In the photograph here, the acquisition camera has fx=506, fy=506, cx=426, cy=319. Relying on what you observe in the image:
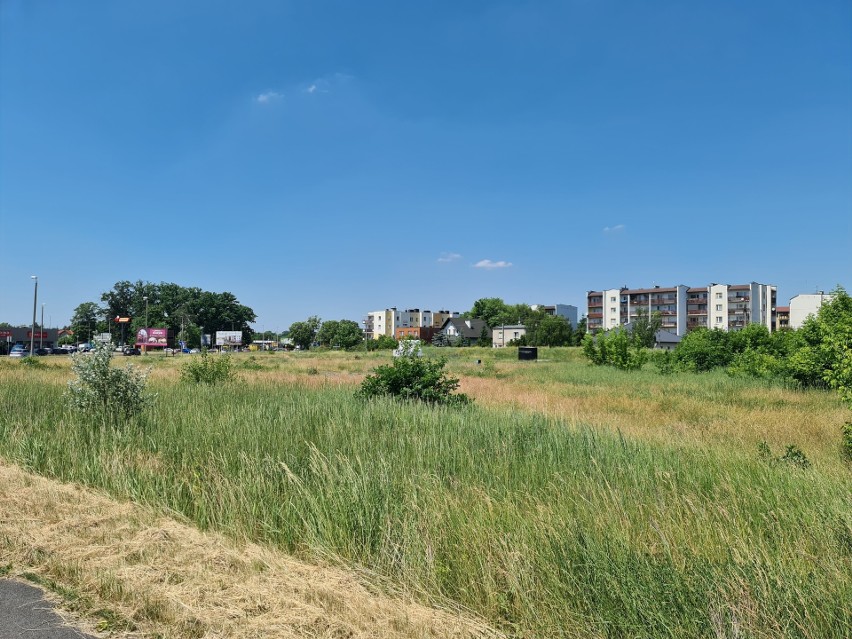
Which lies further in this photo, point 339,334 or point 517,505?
point 339,334

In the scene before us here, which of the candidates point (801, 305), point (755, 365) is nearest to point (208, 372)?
point (755, 365)

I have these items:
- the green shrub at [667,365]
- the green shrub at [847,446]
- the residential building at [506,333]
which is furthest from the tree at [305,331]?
the green shrub at [847,446]

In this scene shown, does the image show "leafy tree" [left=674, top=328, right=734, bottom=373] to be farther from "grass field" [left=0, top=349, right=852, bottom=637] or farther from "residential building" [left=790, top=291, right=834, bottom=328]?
"residential building" [left=790, top=291, right=834, bottom=328]

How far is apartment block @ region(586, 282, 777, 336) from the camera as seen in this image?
403 ft

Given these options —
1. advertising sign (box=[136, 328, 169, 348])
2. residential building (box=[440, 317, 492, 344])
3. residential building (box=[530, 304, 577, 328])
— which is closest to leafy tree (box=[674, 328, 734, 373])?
residential building (box=[440, 317, 492, 344])

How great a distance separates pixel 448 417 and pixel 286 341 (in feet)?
486

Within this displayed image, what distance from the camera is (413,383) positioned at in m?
14.0

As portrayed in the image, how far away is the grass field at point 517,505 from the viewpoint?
125 inches

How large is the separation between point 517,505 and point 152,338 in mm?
119419

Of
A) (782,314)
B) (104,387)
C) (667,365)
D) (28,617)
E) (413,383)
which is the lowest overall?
(28,617)

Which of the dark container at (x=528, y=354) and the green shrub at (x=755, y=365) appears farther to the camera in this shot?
the dark container at (x=528, y=354)

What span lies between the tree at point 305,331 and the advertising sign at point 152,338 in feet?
117

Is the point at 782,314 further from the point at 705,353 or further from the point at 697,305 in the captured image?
the point at 705,353

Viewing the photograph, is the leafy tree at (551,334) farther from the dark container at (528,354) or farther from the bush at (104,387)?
the bush at (104,387)
